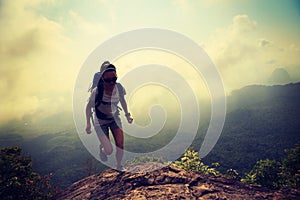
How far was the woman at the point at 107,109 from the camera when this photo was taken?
17.6 feet

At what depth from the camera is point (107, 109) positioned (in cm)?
577

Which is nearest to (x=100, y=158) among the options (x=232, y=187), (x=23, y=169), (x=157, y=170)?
(x=157, y=170)

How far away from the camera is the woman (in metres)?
5.38

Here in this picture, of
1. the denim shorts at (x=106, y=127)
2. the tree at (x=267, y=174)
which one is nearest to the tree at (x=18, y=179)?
the denim shorts at (x=106, y=127)

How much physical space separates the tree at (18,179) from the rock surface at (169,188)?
11.3ft

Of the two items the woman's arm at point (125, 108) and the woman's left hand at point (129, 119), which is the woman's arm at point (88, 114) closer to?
the woman's arm at point (125, 108)

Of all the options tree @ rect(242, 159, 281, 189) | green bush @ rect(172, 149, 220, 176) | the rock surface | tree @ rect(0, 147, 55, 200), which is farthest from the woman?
tree @ rect(242, 159, 281, 189)

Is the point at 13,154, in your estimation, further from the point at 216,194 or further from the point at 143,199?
the point at 216,194

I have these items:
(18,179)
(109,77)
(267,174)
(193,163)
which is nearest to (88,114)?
(109,77)

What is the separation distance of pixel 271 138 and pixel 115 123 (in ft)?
658

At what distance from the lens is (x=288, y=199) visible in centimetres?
515

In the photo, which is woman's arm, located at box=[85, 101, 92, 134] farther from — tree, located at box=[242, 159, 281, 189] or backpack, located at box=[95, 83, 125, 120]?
tree, located at box=[242, 159, 281, 189]

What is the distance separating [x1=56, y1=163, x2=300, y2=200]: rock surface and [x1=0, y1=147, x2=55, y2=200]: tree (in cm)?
345

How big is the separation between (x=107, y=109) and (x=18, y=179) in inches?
328
